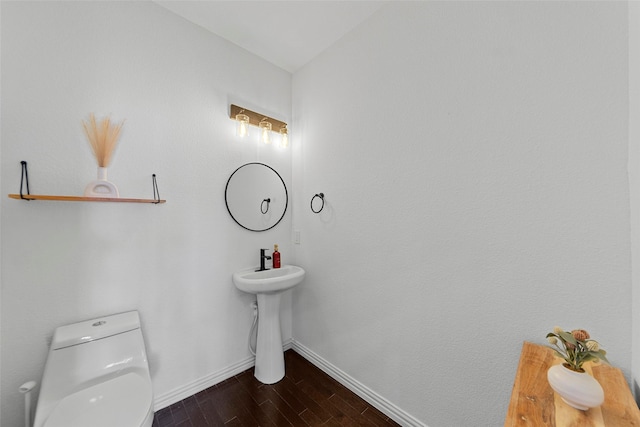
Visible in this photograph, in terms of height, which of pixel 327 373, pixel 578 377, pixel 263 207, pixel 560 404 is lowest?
pixel 327 373

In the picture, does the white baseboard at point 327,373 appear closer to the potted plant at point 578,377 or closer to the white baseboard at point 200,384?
the white baseboard at point 200,384

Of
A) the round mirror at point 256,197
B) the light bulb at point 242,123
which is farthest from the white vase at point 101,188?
the light bulb at point 242,123

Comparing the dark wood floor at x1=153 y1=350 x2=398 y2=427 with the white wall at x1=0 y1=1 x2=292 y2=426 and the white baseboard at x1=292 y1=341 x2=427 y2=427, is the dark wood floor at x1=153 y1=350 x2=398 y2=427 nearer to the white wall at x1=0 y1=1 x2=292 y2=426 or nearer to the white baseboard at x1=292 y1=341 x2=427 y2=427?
the white baseboard at x1=292 y1=341 x2=427 y2=427

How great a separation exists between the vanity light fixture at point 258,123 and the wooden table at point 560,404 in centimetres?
209

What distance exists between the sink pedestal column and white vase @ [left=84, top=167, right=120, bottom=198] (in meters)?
1.15

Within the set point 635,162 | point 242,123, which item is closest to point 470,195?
point 635,162

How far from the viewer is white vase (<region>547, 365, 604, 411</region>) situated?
0.67m

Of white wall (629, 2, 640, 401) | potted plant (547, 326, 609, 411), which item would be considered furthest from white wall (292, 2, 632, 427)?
potted plant (547, 326, 609, 411)

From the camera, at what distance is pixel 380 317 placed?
161cm

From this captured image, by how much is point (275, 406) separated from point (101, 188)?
174 cm

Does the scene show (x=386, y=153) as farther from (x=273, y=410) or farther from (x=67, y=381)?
(x=67, y=381)

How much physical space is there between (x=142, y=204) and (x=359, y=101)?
1642mm

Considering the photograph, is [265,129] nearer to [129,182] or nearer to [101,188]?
[129,182]

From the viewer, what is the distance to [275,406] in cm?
162
